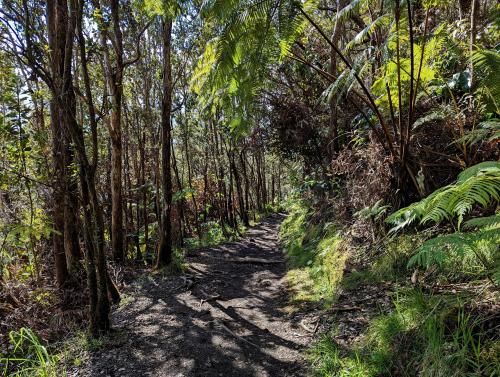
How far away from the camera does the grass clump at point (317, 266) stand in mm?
5312

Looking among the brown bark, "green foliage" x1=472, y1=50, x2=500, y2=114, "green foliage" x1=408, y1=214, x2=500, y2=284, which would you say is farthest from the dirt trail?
"green foliage" x1=472, y1=50, x2=500, y2=114

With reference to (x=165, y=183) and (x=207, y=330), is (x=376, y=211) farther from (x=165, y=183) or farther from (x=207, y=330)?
(x=165, y=183)

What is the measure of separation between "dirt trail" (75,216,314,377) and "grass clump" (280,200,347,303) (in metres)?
0.34

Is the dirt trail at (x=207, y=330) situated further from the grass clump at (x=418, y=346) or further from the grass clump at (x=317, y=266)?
the grass clump at (x=418, y=346)

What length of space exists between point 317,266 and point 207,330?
2681 mm

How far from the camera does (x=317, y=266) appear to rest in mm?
6508

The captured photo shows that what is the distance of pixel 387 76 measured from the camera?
457 centimetres

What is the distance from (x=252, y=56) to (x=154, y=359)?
13.7 ft

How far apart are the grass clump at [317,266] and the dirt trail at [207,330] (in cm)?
34

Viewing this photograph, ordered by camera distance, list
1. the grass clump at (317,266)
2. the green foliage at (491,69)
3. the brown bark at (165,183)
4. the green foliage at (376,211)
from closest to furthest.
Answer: the green foliage at (491,69), the green foliage at (376,211), the grass clump at (317,266), the brown bark at (165,183)

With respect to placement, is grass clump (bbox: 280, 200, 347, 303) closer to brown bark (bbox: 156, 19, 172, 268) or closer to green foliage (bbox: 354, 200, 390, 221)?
green foliage (bbox: 354, 200, 390, 221)

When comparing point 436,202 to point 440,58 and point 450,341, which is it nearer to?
point 450,341

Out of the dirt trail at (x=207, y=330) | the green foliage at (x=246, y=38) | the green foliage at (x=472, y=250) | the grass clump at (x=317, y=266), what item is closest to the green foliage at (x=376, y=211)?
the grass clump at (x=317, y=266)

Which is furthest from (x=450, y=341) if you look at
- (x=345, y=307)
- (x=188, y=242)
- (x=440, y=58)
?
(x=188, y=242)
